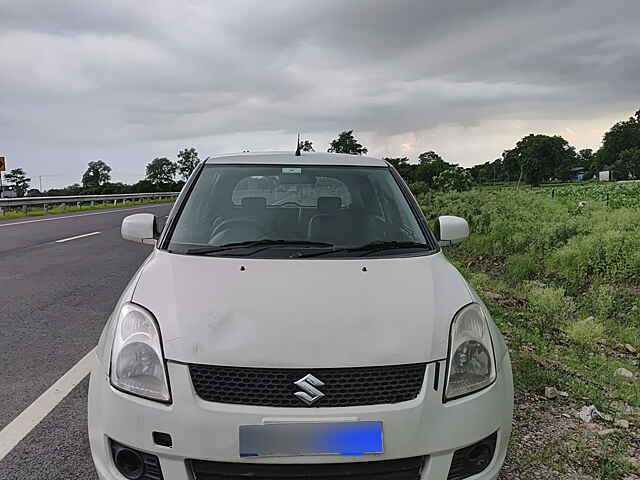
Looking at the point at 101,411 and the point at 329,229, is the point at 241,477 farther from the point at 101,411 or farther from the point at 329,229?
the point at 329,229

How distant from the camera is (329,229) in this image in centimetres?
318

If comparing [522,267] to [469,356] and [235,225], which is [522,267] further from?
[469,356]

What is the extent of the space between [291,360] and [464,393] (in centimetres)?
67

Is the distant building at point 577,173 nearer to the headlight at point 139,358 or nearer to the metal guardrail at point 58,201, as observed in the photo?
the metal guardrail at point 58,201

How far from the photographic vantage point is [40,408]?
348 cm

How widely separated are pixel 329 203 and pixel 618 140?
412 feet

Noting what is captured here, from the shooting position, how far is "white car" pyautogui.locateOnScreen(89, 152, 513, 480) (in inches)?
78.0

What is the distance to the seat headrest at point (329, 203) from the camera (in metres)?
3.49

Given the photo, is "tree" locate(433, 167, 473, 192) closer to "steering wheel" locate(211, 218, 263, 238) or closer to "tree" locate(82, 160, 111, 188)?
"steering wheel" locate(211, 218, 263, 238)

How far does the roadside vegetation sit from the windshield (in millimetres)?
1300

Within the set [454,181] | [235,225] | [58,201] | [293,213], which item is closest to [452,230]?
[293,213]

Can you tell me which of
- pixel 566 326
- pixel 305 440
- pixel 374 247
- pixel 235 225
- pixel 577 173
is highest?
pixel 235 225

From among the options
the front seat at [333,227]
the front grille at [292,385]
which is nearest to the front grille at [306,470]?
the front grille at [292,385]

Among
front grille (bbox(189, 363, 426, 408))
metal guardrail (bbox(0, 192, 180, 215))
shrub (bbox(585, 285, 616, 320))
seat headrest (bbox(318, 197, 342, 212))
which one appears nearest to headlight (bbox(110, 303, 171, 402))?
front grille (bbox(189, 363, 426, 408))
